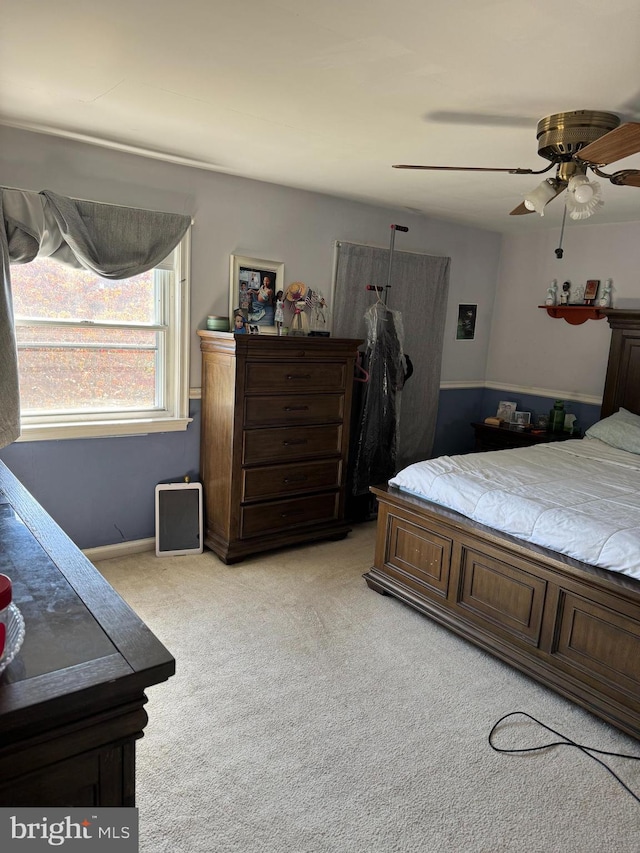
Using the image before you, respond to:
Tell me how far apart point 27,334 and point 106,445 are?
76cm

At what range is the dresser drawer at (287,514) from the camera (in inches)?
144

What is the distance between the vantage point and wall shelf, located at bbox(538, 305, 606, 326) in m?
4.60

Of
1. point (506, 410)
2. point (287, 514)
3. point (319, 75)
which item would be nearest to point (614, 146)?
point (319, 75)

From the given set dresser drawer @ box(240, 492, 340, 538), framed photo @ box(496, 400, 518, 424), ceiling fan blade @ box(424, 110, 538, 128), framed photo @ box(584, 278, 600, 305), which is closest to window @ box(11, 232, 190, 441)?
dresser drawer @ box(240, 492, 340, 538)

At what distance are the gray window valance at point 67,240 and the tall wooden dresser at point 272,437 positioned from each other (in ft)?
2.01

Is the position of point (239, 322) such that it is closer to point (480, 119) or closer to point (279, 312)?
point (279, 312)

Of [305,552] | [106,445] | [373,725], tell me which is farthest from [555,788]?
[106,445]

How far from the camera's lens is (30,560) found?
134 cm

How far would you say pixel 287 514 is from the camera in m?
3.82

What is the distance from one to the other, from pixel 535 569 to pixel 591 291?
297cm

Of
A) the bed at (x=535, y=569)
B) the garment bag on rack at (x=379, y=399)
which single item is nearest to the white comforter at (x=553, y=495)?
the bed at (x=535, y=569)

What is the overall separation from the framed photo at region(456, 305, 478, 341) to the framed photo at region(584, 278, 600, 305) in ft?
3.12

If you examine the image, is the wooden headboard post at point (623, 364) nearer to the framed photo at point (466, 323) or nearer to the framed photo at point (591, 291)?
the framed photo at point (591, 291)

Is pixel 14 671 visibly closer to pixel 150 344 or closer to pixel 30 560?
pixel 30 560
